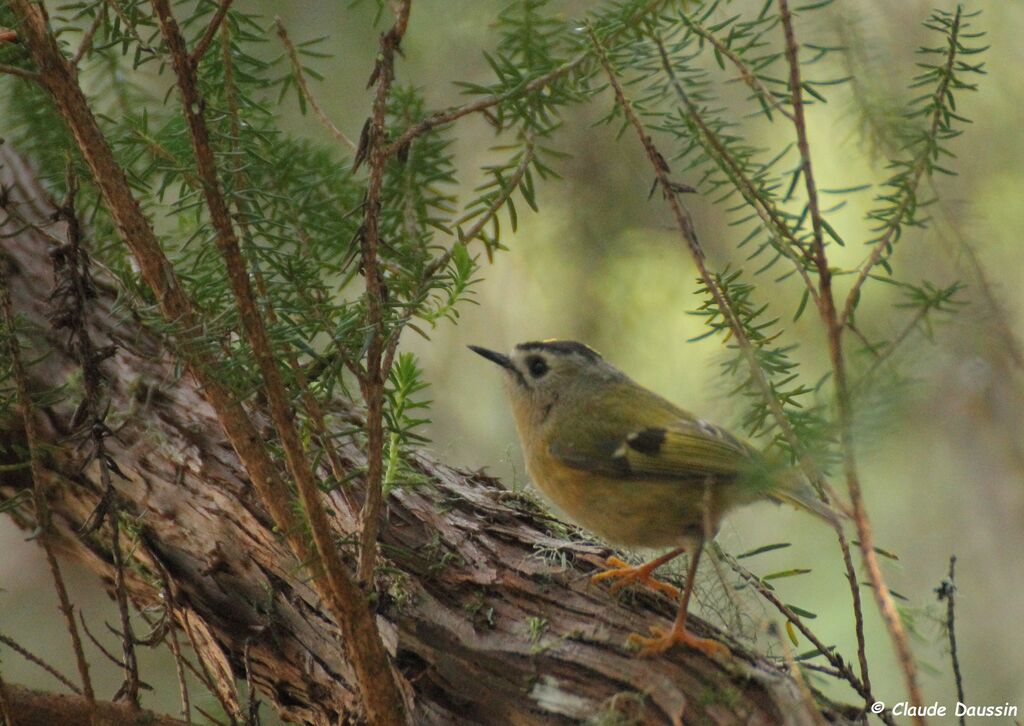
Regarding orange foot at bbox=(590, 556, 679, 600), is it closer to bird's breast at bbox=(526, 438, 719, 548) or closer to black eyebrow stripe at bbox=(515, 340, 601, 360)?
bird's breast at bbox=(526, 438, 719, 548)

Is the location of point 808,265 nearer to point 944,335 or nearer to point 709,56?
point 944,335

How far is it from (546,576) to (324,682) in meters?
0.46

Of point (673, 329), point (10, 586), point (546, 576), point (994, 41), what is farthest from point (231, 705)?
point (994, 41)

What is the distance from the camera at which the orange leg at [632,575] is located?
6.28ft

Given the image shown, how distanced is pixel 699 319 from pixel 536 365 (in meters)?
1.13

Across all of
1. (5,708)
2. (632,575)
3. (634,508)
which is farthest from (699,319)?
(5,708)

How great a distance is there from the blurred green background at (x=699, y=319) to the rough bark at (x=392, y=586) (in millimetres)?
808

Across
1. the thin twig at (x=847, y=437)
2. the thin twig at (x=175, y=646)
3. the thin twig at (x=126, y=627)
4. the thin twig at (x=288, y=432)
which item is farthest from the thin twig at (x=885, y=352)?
the thin twig at (x=175, y=646)

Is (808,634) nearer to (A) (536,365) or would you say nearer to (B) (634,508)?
(B) (634,508)

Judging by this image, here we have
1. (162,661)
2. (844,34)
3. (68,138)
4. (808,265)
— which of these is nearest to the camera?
(808,265)

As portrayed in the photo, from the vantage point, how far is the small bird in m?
1.96

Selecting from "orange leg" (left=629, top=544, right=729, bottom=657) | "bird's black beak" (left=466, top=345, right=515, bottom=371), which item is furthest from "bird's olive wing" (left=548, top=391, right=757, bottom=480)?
"orange leg" (left=629, top=544, right=729, bottom=657)

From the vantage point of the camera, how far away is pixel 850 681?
1696 millimetres

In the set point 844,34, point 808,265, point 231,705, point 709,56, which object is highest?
point 709,56
